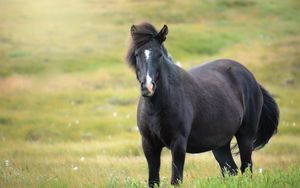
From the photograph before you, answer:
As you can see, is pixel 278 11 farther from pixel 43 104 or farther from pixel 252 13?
pixel 43 104

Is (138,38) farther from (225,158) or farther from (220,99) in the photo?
(225,158)

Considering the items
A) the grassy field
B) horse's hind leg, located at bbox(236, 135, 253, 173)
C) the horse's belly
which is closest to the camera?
the horse's belly

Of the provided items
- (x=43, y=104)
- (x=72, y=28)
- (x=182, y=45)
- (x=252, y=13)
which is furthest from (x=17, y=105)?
(x=252, y=13)

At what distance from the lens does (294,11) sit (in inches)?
2781

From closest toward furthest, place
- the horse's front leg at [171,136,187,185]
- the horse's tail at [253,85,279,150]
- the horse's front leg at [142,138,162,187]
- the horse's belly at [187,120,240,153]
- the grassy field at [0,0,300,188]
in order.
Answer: the horse's front leg at [171,136,187,185]
the horse's front leg at [142,138,162,187]
the horse's belly at [187,120,240,153]
the horse's tail at [253,85,279,150]
the grassy field at [0,0,300,188]

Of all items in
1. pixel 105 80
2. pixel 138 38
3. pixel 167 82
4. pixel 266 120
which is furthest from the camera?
pixel 105 80

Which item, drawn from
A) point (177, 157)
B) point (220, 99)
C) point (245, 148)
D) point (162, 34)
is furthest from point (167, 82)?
point (245, 148)

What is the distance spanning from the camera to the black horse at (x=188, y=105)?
8.55m

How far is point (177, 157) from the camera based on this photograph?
867 cm

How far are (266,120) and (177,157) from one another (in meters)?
3.66

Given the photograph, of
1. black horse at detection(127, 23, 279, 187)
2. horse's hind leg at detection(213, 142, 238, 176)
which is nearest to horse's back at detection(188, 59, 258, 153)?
black horse at detection(127, 23, 279, 187)

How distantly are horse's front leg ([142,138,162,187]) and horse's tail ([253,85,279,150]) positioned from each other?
11.1ft

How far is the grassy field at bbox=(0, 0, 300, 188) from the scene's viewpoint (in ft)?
40.5

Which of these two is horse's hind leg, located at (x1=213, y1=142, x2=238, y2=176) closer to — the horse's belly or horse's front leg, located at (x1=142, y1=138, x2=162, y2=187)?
the horse's belly
